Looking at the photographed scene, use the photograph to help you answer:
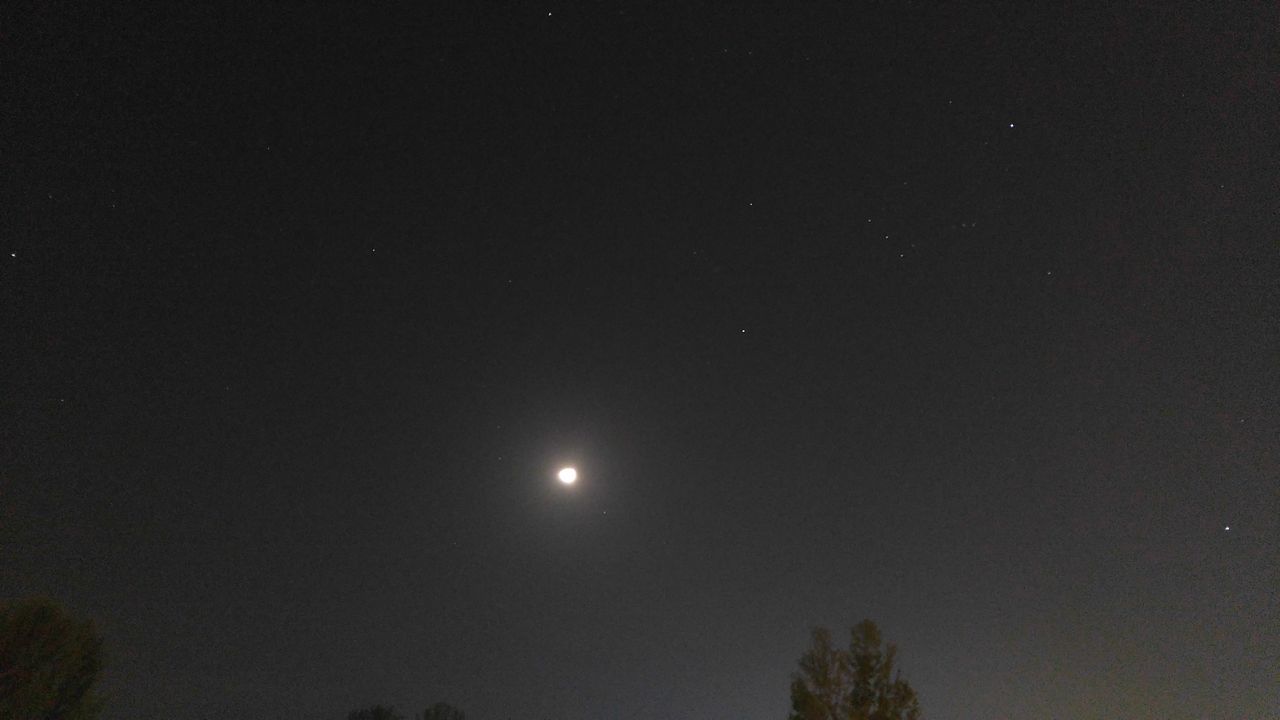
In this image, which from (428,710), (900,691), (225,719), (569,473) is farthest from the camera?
(225,719)

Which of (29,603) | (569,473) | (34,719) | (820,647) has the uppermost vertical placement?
(569,473)

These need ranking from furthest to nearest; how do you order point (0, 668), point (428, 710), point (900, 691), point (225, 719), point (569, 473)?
point (225, 719)
point (428, 710)
point (569, 473)
point (0, 668)
point (900, 691)

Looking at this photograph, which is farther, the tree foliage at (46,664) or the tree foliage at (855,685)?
the tree foliage at (46,664)

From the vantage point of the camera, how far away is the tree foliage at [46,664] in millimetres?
22594

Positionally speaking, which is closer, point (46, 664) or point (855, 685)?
point (855, 685)

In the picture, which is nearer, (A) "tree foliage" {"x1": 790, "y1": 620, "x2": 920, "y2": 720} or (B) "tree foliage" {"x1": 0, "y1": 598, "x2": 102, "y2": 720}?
(A) "tree foliage" {"x1": 790, "y1": 620, "x2": 920, "y2": 720}

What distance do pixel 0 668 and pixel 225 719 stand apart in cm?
15002

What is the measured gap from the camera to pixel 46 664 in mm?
23328

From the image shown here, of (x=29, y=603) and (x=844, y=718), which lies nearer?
(x=844, y=718)

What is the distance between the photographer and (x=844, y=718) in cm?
1371

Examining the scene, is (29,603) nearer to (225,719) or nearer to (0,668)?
(0,668)

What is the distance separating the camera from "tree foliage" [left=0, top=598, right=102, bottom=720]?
22.6m

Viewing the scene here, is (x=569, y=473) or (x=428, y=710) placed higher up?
(x=569, y=473)

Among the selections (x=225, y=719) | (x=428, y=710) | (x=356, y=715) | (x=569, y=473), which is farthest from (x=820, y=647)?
(x=225, y=719)
